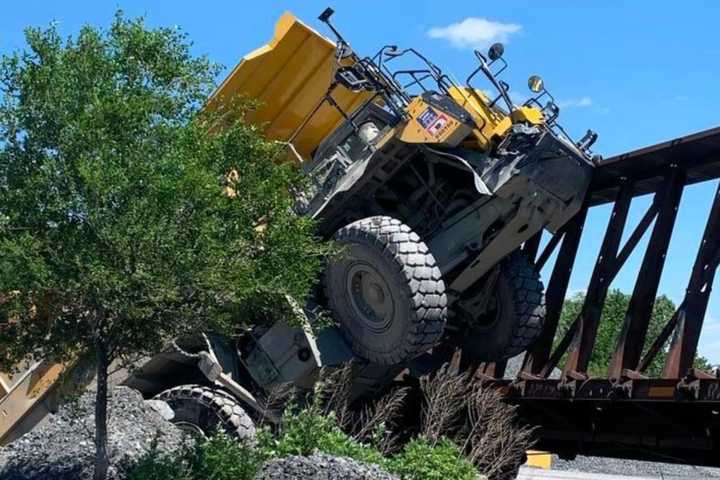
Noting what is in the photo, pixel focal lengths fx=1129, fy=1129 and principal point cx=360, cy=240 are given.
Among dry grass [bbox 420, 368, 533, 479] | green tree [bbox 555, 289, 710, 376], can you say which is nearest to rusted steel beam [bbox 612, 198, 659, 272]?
dry grass [bbox 420, 368, 533, 479]

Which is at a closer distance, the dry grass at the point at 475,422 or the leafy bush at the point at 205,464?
the leafy bush at the point at 205,464

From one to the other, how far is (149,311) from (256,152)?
6.27 ft

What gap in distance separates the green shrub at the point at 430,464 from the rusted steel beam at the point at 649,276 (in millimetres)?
2106

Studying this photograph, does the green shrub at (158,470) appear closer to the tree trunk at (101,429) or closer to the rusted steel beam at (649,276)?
the tree trunk at (101,429)

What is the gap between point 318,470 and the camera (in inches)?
388

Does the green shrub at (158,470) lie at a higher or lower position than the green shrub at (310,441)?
lower

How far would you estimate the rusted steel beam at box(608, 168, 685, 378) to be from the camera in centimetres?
1209

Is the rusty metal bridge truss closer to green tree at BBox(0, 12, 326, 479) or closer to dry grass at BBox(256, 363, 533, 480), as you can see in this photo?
dry grass at BBox(256, 363, 533, 480)

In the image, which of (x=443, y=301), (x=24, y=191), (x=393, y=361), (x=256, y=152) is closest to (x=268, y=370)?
(x=393, y=361)

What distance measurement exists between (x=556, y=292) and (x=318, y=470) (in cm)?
512

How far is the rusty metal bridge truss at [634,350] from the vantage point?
10.8 metres

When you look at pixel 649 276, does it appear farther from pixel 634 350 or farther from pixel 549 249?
pixel 549 249

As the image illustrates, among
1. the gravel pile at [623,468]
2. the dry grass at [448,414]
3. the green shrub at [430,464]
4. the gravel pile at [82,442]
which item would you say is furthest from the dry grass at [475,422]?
the gravel pile at [623,468]

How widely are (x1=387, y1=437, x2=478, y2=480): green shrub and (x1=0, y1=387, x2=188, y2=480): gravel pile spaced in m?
2.13
